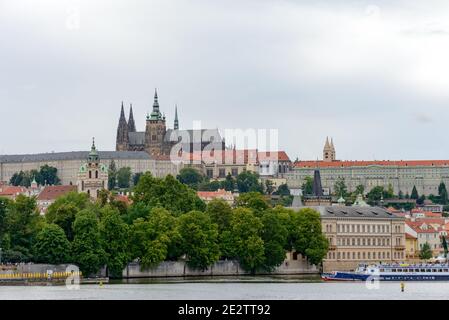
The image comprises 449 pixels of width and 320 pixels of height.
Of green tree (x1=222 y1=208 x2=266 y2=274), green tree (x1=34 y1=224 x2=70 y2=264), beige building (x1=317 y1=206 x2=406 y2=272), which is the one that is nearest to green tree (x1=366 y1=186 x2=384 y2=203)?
beige building (x1=317 y1=206 x2=406 y2=272)

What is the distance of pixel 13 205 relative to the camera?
74688 millimetres

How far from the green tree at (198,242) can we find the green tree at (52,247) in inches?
387

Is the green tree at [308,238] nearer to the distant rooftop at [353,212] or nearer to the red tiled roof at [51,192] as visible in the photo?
the distant rooftop at [353,212]

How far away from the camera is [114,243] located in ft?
227

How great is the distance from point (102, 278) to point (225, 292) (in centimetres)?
1514

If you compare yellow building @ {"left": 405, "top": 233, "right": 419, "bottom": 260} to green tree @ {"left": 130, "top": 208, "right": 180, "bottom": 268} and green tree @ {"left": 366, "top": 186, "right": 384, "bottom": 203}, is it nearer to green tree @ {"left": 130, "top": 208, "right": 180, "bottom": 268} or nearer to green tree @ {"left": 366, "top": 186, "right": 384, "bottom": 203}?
green tree @ {"left": 130, "top": 208, "right": 180, "bottom": 268}

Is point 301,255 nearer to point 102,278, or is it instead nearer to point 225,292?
point 102,278

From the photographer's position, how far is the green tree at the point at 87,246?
66.1 m

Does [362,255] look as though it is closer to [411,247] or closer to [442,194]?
[411,247]

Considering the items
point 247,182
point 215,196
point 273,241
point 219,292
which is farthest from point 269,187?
point 219,292

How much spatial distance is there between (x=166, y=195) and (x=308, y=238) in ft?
30.7

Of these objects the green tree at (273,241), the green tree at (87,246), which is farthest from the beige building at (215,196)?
the green tree at (87,246)

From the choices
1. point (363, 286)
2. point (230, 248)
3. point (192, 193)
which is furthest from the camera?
point (192, 193)
